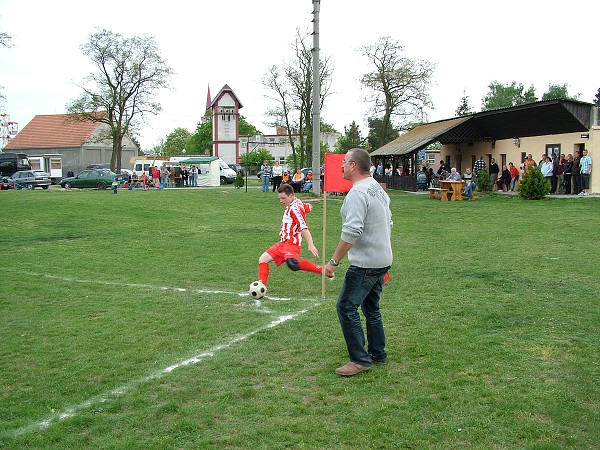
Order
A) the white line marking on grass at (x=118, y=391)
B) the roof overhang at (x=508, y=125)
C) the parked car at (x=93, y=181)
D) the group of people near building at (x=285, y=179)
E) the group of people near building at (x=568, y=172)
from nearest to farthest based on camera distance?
the white line marking on grass at (x=118, y=391), the group of people near building at (x=568, y=172), the roof overhang at (x=508, y=125), the group of people near building at (x=285, y=179), the parked car at (x=93, y=181)

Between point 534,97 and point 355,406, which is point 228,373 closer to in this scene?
point 355,406

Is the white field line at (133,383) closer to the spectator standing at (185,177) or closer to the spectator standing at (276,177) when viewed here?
the spectator standing at (276,177)

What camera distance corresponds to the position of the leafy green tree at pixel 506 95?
326 feet

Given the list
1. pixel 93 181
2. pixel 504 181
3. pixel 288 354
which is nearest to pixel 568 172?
pixel 504 181

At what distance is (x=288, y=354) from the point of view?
20.1 ft

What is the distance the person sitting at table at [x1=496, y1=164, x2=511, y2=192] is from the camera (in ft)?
102

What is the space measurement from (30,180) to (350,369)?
44.5 metres

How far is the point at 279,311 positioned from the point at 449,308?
215cm

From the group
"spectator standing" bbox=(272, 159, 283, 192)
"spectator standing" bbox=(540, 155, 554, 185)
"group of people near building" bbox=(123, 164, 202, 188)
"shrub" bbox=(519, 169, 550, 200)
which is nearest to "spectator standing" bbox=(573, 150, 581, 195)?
"spectator standing" bbox=(540, 155, 554, 185)

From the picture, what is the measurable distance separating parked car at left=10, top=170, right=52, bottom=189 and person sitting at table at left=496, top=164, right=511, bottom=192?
31.9m

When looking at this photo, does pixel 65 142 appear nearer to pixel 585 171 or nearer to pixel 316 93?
pixel 316 93

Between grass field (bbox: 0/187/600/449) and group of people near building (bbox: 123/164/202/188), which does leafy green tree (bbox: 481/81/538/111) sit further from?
grass field (bbox: 0/187/600/449)

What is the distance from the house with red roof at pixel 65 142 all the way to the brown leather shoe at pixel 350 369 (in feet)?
229

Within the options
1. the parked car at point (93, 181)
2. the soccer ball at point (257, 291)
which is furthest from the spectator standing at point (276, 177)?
the soccer ball at point (257, 291)
